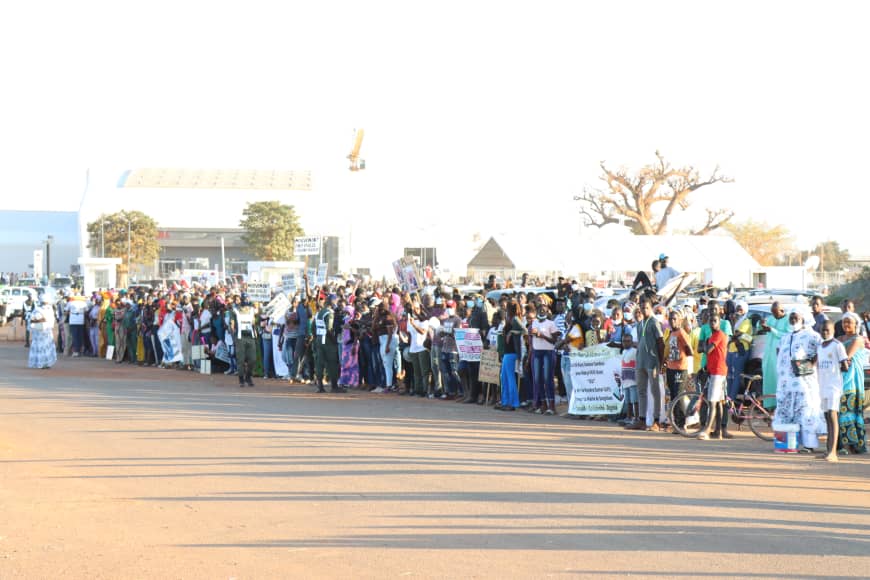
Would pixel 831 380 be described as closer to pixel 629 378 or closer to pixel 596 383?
pixel 629 378

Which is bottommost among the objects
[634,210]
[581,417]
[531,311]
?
[581,417]

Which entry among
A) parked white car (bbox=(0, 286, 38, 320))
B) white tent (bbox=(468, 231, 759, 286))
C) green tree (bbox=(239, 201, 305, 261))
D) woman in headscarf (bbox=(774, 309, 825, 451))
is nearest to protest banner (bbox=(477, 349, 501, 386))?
woman in headscarf (bbox=(774, 309, 825, 451))

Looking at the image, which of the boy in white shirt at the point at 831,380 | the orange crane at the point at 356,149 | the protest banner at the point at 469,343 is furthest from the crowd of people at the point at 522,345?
the orange crane at the point at 356,149

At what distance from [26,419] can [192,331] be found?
37.3 ft

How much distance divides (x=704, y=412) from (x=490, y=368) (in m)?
4.82

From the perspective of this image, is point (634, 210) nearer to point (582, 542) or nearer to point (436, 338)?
point (436, 338)

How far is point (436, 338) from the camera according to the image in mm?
20688

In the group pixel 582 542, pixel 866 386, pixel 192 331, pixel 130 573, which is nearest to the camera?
pixel 130 573

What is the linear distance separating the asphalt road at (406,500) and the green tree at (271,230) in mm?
71397

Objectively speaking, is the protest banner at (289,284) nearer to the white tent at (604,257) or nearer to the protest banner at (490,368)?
the protest banner at (490,368)

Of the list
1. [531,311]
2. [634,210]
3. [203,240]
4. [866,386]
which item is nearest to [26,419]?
[531,311]

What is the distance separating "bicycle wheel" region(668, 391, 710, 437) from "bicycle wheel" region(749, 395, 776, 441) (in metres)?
0.68

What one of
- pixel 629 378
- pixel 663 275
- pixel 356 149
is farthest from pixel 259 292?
pixel 356 149

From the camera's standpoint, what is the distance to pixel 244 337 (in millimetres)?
22781
